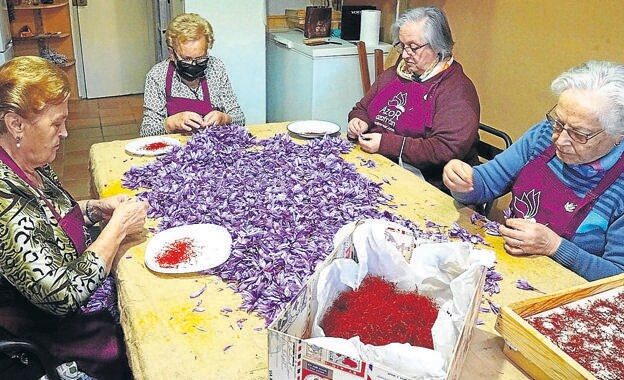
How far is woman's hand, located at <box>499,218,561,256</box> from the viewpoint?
5.14 ft

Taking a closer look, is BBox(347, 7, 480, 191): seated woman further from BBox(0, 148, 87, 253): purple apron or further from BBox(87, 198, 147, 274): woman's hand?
BBox(0, 148, 87, 253): purple apron

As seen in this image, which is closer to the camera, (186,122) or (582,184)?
(582,184)

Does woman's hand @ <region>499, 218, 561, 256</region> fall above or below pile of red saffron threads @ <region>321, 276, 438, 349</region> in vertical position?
below

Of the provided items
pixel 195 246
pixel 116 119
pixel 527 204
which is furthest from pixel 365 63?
pixel 116 119

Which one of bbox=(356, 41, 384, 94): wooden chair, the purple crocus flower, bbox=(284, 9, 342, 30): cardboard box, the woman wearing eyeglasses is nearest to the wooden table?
the purple crocus flower

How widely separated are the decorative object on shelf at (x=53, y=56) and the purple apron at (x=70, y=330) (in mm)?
5123

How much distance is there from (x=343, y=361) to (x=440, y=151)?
A: 5.41 feet

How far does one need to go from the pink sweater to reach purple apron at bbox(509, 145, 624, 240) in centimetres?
50

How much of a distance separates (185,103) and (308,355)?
220cm

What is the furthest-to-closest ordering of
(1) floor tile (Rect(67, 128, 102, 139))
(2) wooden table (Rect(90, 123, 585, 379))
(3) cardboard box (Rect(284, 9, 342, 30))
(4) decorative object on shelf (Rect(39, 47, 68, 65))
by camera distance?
1. (4) decorative object on shelf (Rect(39, 47, 68, 65))
2. (1) floor tile (Rect(67, 128, 102, 139))
3. (3) cardboard box (Rect(284, 9, 342, 30))
4. (2) wooden table (Rect(90, 123, 585, 379))

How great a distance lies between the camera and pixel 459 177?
6.41ft

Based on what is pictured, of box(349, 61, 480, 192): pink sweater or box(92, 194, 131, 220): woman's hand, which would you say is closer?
box(92, 194, 131, 220): woman's hand

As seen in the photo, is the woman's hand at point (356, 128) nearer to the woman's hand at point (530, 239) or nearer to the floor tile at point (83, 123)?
the woman's hand at point (530, 239)

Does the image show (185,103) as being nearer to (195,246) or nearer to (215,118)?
(215,118)
